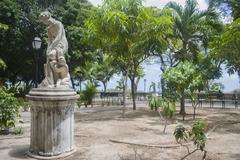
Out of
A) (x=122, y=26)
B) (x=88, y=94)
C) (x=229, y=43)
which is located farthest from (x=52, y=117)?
(x=88, y=94)

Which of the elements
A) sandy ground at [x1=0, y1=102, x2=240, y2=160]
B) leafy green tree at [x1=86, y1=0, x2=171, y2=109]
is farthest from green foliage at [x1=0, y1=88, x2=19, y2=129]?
leafy green tree at [x1=86, y1=0, x2=171, y2=109]

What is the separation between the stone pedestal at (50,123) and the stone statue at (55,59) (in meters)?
0.47

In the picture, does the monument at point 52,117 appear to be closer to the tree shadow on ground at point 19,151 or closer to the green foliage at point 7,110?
the tree shadow on ground at point 19,151

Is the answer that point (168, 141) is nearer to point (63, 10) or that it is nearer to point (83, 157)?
point (83, 157)

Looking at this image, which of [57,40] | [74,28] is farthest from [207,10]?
[57,40]

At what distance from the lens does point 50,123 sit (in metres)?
8.54

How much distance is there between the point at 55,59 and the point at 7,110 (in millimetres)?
4137

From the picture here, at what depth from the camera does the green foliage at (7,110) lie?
11984 mm

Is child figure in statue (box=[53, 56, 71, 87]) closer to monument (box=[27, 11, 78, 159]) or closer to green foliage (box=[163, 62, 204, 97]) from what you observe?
monument (box=[27, 11, 78, 159])

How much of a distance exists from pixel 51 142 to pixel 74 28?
20240 millimetres

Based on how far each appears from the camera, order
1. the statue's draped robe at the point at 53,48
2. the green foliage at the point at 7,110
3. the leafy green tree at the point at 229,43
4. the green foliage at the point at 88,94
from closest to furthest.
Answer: the statue's draped robe at the point at 53,48
the green foliage at the point at 7,110
the leafy green tree at the point at 229,43
the green foliage at the point at 88,94

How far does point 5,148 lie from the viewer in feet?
31.4

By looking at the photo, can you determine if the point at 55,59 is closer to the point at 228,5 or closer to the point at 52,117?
the point at 52,117

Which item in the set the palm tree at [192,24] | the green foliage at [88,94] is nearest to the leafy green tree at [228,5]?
the palm tree at [192,24]
